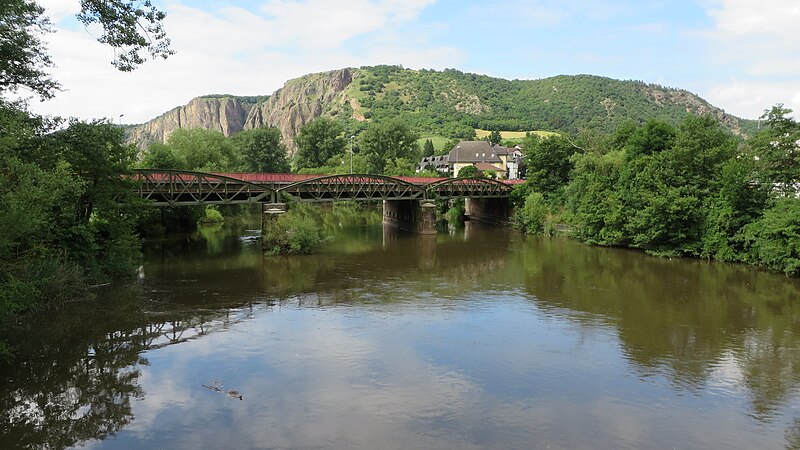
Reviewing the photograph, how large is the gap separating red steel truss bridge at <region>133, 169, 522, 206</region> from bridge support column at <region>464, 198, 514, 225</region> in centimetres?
248

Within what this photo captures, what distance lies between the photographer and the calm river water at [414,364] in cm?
1352

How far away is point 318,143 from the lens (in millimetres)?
117000

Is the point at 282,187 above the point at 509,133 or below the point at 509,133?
below

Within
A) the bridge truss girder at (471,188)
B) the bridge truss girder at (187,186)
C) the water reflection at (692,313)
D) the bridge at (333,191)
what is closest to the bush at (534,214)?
the bridge truss girder at (471,188)

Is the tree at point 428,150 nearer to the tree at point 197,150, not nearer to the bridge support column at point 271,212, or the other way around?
the tree at point 197,150

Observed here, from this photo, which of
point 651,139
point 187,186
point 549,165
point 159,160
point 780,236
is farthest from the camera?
point 549,165

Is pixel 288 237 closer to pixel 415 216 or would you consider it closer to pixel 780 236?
pixel 415 216

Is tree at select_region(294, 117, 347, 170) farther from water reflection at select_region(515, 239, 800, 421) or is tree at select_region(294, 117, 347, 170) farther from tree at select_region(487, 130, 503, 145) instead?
water reflection at select_region(515, 239, 800, 421)

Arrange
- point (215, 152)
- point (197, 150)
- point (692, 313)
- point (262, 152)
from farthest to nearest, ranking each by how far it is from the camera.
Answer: point (262, 152) → point (215, 152) → point (197, 150) → point (692, 313)

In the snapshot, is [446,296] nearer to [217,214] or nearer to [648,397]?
[648,397]

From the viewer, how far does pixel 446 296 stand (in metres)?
28.6

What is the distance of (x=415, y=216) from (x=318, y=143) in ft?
209

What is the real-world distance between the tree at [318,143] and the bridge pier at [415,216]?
174ft

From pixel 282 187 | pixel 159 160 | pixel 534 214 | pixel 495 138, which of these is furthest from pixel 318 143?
pixel 282 187
